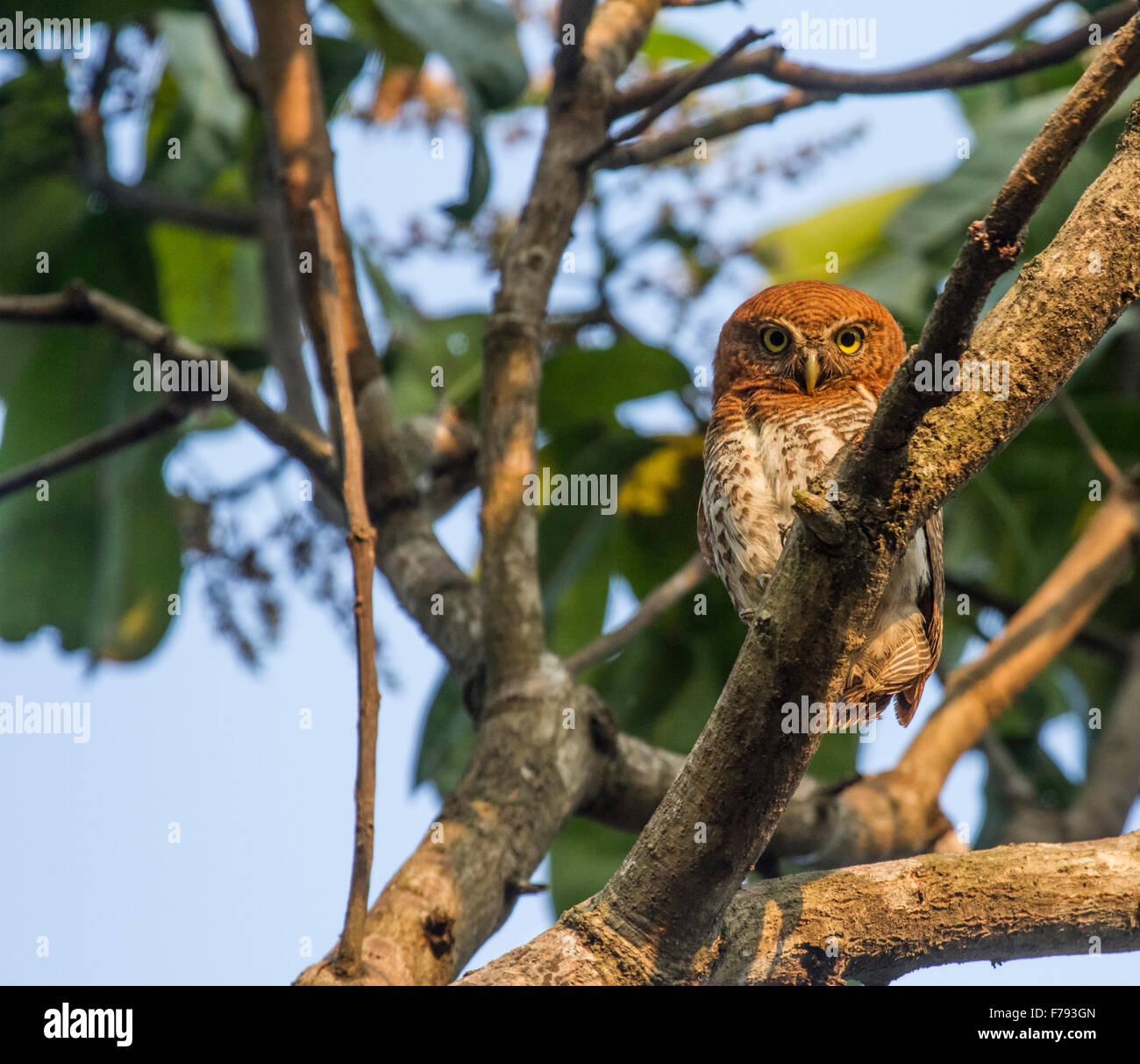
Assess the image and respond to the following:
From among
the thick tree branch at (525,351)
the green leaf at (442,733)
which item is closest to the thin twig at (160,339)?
the thick tree branch at (525,351)

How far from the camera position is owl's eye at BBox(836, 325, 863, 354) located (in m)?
2.95

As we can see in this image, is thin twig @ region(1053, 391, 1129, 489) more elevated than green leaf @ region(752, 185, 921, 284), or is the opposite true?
green leaf @ region(752, 185, 921, 284)

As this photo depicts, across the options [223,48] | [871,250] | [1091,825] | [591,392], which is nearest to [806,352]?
[591,392]

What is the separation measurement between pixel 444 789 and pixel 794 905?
2423mm

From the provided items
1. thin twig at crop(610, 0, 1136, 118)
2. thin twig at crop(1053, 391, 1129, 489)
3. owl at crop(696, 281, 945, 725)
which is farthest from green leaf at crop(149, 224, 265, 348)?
thin twig at crop(1053, 391, 1129, 489)

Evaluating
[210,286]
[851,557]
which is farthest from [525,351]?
[210,286]

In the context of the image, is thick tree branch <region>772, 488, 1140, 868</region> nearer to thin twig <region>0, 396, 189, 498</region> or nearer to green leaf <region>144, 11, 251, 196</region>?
thin twig <region>0, 396, 189, 498</region>

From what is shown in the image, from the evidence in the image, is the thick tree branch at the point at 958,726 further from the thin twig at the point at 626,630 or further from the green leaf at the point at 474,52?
the green leaf at the point at 474,52

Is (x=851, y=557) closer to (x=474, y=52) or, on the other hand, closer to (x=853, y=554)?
(x=853, y=554)

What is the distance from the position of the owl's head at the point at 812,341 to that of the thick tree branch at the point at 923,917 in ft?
4.37

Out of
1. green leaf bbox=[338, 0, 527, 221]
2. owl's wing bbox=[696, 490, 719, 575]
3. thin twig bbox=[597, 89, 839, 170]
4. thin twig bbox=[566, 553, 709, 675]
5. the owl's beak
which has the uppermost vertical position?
green leaf bbox=[338, 0, 527, 221]

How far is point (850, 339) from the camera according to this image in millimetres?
2967

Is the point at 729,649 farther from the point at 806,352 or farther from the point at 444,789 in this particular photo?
the point at 806,352

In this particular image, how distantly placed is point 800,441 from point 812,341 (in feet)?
1.22
